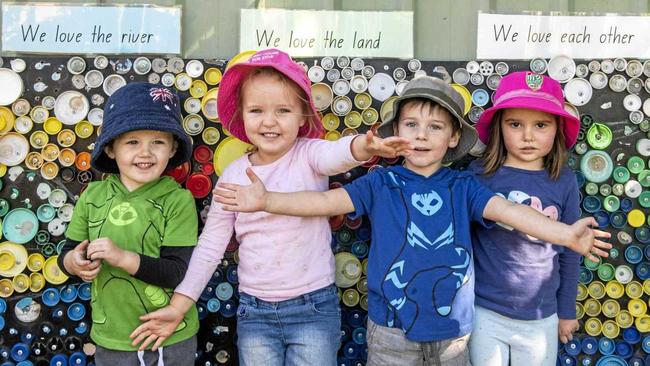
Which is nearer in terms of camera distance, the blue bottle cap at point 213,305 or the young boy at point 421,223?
the young boy at point 421,223

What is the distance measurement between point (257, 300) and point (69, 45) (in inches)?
51.5

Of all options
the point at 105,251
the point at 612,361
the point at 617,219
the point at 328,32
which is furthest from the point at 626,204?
the point at 105,251

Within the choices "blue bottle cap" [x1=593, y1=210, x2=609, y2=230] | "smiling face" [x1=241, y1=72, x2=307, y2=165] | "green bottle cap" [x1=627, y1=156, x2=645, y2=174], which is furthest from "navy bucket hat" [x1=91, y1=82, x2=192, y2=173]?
"green bottle cap" [x1=627, y1=156, x2=645, y2=174]

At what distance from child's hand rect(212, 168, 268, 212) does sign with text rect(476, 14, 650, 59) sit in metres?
1.15

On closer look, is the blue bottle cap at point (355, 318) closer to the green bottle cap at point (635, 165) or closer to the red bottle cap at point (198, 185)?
the red bottle cap at point (198, 185)

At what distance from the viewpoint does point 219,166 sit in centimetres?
222

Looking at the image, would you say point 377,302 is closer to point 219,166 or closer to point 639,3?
point 219,166

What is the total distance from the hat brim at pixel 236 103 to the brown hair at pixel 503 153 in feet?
2.15

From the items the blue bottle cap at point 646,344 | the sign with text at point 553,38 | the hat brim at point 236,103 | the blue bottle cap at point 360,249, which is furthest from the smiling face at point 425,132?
the blue bottle cap at point 646,344

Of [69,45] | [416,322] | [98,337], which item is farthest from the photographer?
[69,45]

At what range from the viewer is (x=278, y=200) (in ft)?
6.01

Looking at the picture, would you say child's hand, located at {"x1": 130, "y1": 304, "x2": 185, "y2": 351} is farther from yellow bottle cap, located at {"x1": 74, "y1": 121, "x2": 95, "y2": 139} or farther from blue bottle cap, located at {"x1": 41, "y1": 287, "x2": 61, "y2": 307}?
yellow bottle cap, located at {"x1": 74, "y1": 121, "x2": 95, "y2": 139}

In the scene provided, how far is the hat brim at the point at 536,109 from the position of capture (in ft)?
6.46

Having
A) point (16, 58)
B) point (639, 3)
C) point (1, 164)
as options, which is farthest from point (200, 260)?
point (639, 3)
